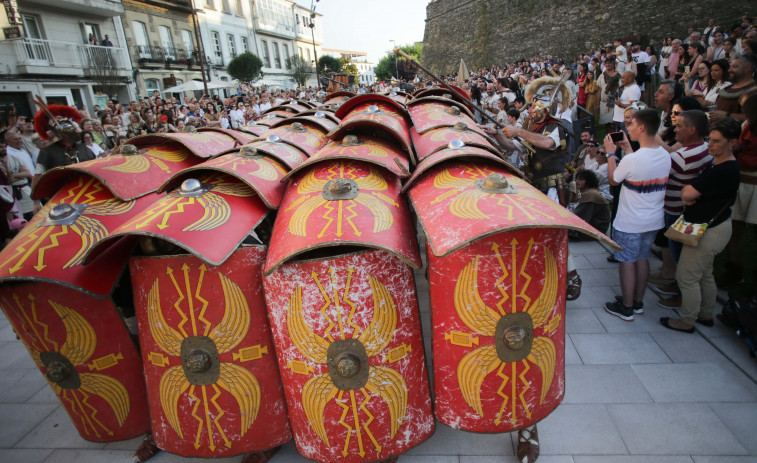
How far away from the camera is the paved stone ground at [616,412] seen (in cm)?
230

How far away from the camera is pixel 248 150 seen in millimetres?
2785

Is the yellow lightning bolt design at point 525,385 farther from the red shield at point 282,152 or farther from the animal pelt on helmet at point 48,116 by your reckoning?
the animal pelt on helmet at point 48,116

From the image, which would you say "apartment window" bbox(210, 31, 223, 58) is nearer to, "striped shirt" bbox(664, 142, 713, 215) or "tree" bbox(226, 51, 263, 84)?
"tree" bbox(226, 51, 263, 84)

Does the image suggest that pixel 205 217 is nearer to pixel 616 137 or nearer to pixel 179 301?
pixel 179 301

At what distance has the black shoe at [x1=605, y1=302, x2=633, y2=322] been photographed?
353cm

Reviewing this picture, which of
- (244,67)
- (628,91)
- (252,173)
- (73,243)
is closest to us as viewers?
(73,243)

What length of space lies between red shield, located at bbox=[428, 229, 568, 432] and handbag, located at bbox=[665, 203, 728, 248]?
177cm

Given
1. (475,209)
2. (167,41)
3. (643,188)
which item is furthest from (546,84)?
(167,41)

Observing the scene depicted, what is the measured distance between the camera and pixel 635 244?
11.0 ft

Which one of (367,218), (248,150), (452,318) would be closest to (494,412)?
(452,318)

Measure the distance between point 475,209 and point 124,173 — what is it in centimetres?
242

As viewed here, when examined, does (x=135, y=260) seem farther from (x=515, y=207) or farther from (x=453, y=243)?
(x=515, y=207)

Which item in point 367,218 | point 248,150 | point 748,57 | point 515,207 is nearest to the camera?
point 515,207

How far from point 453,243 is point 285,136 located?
2.42 m
